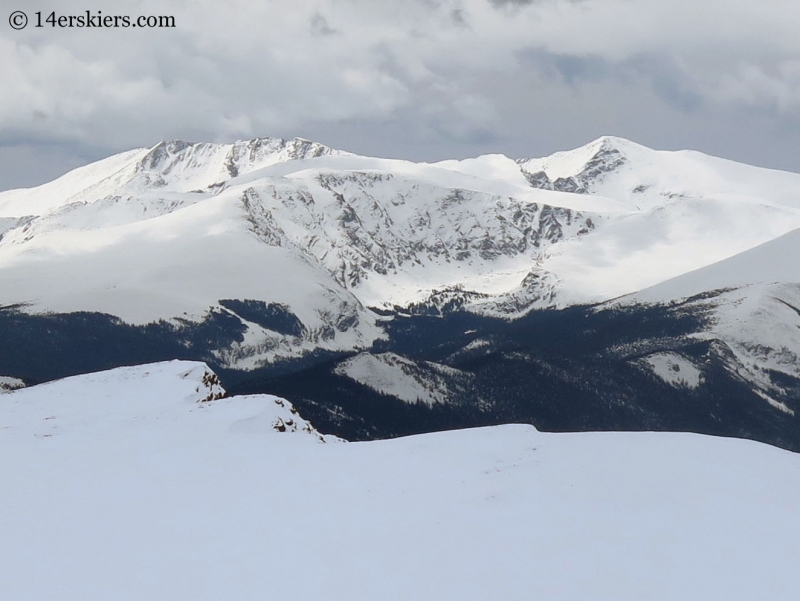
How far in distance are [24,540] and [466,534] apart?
21.3 meters

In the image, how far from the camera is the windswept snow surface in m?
40.6

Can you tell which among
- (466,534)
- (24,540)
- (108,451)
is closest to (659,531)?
(466,534)

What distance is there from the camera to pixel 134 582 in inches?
1602

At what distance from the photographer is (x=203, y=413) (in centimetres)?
7369

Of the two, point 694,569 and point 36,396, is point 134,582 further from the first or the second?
point 36,396

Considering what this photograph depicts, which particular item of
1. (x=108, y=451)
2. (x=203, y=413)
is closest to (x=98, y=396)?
(x=203, y=413)

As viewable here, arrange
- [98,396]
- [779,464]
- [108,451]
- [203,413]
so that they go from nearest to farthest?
[779,464] → [108,451] → [203,413] → [98,396]

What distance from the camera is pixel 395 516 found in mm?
48312

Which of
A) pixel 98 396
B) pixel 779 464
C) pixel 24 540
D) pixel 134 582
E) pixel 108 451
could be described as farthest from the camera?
pixel 98 396

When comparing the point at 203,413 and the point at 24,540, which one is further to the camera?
the point at 203,413

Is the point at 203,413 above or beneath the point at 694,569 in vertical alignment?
above

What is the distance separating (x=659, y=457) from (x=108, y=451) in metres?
35.7

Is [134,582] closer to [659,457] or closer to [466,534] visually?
[466,534]

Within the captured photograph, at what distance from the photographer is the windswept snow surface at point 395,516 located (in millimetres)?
40594
